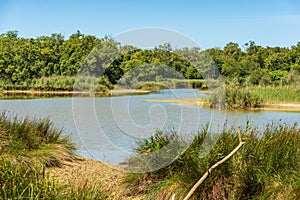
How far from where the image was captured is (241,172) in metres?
4.21

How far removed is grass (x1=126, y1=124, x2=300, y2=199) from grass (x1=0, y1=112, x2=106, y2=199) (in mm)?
1032

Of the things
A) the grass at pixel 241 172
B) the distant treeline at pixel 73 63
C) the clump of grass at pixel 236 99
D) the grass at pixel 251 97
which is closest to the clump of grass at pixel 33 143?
the grass at pixel 241 172

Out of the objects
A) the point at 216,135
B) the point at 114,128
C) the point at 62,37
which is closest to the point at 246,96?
the point at 114,128

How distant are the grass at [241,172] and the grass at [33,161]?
3.38ft

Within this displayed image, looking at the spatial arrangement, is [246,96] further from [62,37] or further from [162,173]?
[62,37]

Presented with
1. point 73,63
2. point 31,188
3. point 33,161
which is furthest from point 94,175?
point 73,63

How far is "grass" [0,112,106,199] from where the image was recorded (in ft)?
9.99

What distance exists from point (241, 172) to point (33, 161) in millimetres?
2538

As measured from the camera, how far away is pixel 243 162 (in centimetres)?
429

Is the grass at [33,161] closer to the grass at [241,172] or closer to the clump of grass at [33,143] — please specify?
the clump of grass at [33,143]

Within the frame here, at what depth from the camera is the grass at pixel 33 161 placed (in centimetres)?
304

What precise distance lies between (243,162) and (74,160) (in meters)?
3.00

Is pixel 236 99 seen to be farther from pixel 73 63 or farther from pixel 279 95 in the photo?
pixel 73 63

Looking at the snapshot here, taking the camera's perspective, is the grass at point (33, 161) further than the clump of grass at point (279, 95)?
No
